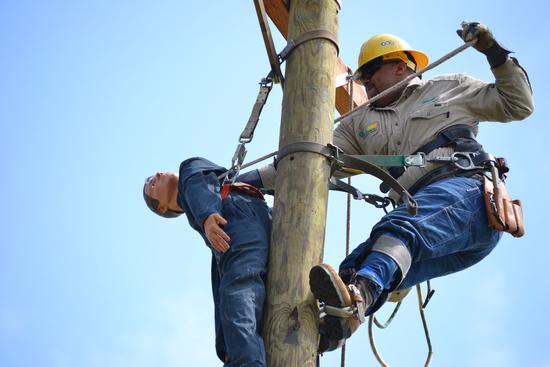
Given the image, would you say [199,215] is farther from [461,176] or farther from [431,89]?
[431,89]

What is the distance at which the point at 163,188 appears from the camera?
427cm

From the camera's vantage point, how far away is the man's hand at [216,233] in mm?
3580

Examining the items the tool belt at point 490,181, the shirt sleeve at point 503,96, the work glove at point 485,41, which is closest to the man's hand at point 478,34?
the work glove at point 485,41

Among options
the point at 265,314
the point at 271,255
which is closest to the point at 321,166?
the point at 271,255

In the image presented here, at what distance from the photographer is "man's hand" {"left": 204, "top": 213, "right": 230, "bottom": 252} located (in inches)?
141

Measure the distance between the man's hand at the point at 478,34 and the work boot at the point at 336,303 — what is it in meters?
1.49

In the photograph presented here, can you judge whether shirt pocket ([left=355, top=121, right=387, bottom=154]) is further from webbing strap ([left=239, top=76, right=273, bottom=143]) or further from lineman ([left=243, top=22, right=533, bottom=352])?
webbing strap ([left=239, top=76, right=273, bottom=143])

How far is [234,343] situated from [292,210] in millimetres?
614

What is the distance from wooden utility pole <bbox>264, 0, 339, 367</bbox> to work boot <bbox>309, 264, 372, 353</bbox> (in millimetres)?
87

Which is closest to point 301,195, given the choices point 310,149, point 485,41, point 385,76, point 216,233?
point 310,149

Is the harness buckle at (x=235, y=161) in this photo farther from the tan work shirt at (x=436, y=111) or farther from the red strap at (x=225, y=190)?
the tan work shirt at (x=436, y=111)

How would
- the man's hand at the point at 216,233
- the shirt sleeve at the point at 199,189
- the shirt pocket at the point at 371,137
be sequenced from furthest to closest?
the shirt pocket at the point at 371,137, the shirt sleeve at the point at 199,189, the man's hand at the point at 216,233

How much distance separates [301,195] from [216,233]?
41 cm

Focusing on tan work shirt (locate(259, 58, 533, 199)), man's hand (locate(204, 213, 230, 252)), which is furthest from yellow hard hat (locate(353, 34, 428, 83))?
man's hand (locate(204, 213, 230, 252))
